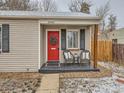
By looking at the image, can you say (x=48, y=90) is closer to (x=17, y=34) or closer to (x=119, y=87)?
(x=119, y=87)

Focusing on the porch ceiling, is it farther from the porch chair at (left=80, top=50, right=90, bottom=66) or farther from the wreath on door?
the wreath on door

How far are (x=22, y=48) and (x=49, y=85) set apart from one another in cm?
424

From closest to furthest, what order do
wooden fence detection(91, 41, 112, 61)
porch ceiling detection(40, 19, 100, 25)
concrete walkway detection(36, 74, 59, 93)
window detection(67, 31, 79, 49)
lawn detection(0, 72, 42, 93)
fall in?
concrete walkway detection(36, 74, 59, 93), lawn detection(0, 72, 42, 93), porch ceiling detection(40, 19, 100, 25), window detection(67, 31, 79, 49), wooden fence detection(91, 41, 112, 61)

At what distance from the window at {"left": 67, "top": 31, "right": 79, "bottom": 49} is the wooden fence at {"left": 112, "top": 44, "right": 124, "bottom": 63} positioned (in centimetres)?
446

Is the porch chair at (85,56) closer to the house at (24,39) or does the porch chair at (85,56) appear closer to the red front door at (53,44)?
the red front door at (53,44)

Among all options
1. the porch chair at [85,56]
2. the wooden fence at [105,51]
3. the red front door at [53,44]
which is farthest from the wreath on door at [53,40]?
the wooden fence at [105,51]

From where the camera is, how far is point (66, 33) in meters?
16.0

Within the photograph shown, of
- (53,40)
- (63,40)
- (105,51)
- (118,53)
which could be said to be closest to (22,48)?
(53,40)

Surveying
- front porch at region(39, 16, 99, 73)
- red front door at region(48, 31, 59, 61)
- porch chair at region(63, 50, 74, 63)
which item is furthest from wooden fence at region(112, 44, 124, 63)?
red front door at region(48, 31, 59, 61)

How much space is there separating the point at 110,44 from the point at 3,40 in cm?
1053

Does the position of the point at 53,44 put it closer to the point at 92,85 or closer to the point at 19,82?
the point at 19,82

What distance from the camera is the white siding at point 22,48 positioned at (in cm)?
1317

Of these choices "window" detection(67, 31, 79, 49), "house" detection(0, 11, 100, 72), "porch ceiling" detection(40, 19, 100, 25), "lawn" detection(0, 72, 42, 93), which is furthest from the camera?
"window" detection(67, 31, 79, 49)

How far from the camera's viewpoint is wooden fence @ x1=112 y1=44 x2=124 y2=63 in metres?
18.4
